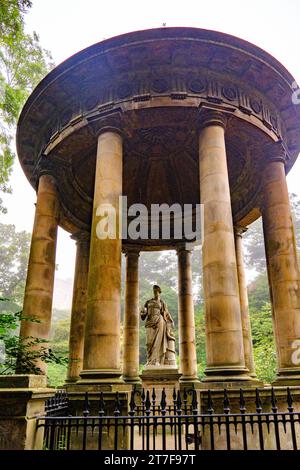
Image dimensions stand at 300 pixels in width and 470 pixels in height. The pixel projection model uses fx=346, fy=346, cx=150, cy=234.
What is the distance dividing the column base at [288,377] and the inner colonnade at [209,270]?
0.11ft

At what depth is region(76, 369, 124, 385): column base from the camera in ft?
33.6

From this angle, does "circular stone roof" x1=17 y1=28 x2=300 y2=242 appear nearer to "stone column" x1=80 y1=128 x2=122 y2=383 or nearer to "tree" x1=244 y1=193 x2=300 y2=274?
"stone column" x1=80 y1=128 x2=122 y2=383

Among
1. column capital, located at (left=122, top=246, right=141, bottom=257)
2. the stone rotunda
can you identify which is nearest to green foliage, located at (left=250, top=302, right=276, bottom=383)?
the stone rotunda

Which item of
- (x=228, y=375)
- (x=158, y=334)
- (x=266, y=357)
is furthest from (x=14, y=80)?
(x=266, y=357)

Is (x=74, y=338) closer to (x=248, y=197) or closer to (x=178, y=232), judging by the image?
(x=178, y=232)

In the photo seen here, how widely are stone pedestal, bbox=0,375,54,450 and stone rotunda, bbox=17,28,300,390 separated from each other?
5057 millimetres

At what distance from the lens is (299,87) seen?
601 inches

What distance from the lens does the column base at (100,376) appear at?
33.6 ft

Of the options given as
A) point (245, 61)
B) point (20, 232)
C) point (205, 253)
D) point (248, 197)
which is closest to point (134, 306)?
point (248, 197)

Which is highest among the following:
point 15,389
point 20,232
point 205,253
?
point 20,232

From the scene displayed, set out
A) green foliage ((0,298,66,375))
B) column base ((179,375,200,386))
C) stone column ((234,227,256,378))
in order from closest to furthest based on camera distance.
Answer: green foliage ((0,298,66,375)) → stone column ((234,227,256,378)) → column base ((179,375,200,386))

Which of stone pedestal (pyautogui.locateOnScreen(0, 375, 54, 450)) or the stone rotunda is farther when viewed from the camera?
the stone rotunda

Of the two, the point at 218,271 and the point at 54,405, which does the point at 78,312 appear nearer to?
the point at 218,271

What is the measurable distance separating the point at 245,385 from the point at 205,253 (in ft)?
13.8
